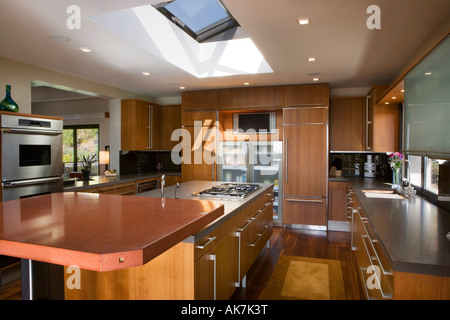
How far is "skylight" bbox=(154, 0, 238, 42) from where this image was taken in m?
3.44

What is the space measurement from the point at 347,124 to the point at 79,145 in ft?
20.7

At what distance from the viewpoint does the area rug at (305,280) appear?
9.41ft

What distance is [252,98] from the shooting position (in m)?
5.37

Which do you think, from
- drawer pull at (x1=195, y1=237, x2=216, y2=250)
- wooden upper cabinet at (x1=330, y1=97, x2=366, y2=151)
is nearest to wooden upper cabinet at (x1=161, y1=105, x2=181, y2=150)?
wooden upper cabinet at (x1=330, y1=97, x2=366, y2=151)

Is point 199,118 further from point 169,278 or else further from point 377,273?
point 377,273

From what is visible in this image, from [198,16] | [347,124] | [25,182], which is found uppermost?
[198,16]

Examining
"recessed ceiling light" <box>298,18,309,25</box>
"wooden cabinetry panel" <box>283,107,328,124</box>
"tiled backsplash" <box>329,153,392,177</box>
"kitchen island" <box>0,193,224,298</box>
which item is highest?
"recessed ceiling light" <box>298,18,309,25</box>

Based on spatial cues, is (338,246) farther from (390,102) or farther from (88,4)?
(88,4)

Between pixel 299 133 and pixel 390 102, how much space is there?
141cm

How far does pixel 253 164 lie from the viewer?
5.38m

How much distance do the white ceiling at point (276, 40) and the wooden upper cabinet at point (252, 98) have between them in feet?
1.26

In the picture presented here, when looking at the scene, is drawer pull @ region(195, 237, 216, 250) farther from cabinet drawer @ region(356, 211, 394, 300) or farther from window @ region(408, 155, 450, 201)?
window @ region(408, 155, 450, 201)

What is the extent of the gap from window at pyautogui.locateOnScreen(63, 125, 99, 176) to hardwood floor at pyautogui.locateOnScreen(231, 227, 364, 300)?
4.95 meters

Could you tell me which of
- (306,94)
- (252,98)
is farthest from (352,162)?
(252,98)
